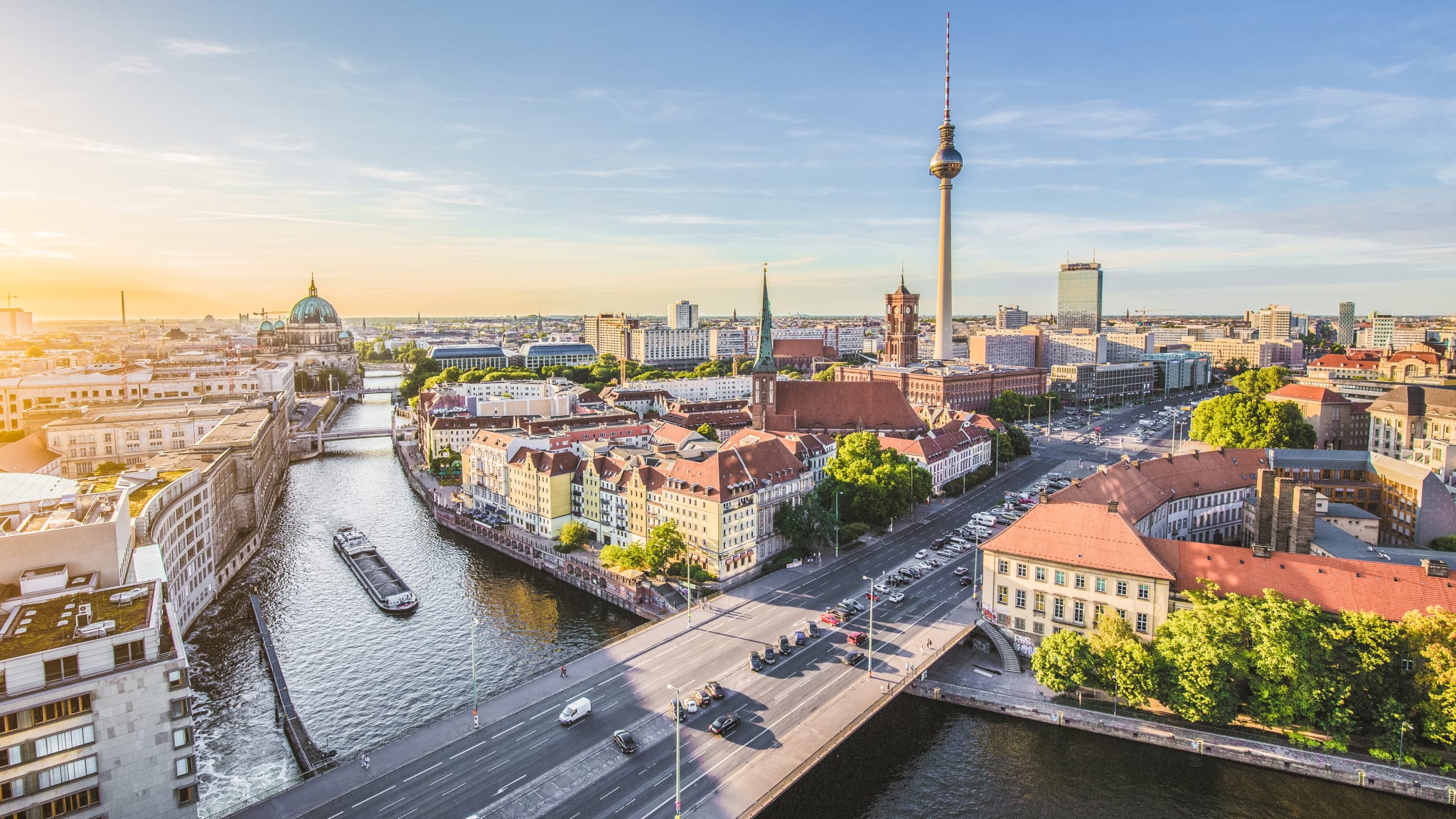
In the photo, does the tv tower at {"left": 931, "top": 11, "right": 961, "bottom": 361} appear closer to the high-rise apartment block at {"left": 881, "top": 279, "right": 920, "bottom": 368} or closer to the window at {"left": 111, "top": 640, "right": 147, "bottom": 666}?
the high-rise apartment block at {"left": 881, "top": 279, "right": 920, "bottom": 368}

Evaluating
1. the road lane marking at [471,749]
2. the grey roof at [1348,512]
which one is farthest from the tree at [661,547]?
the grey roof at [1348,512]

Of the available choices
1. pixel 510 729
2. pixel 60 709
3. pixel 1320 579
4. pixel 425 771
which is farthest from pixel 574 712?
pixel 1320 579

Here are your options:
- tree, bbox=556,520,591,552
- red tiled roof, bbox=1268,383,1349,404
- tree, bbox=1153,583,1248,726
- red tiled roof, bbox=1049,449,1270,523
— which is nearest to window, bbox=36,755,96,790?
tree, bbox=556,520,591,552

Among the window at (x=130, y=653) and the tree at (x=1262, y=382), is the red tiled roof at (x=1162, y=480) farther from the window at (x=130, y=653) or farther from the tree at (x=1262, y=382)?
the tree at (x=1262, y=382)

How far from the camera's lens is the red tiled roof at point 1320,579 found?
122 feet

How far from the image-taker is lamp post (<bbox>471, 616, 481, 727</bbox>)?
38031 millimetres

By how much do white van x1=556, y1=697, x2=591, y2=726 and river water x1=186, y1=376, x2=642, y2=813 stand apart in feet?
31.9

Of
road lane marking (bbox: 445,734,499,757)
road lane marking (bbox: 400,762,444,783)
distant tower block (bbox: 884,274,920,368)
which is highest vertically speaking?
distant tower block (bbox: 884,274,920,368)

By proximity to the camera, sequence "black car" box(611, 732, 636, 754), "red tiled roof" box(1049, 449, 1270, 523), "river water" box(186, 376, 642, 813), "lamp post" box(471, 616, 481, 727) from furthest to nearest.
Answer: "red tiled roof" box(1049, 449, 1270, 523), "river water" box(186, 376, 642, 813), "lamp post" box(471, 616, 481, 727), "black car" box(611, 732, 636, 754)

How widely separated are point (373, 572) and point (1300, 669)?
6436cm

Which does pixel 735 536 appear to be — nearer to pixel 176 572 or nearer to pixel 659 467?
pixel 659 467

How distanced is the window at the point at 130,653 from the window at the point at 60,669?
1.12 meters

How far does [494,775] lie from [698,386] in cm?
13834

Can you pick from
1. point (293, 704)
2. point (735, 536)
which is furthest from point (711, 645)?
point (293, 704)
